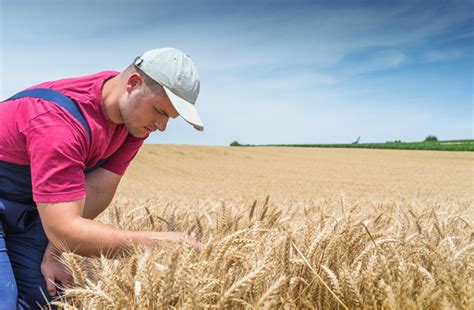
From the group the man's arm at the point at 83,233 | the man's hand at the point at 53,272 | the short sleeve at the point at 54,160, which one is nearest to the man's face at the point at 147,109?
the short sleeve at the point at 54,160

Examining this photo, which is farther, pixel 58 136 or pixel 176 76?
pixel 176 76

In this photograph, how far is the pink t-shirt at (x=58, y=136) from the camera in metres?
1.66

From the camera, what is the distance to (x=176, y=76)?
6.13 ft

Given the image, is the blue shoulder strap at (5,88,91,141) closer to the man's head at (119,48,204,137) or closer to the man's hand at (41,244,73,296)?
the man's head at (119,48,204,137)

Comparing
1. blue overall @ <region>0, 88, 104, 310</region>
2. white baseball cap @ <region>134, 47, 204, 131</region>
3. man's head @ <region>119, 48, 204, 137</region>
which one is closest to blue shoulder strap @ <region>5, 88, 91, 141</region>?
blue overall @ <region>0, 88, 104, 310</region>

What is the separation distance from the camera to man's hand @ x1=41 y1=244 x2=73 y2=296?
1909mm

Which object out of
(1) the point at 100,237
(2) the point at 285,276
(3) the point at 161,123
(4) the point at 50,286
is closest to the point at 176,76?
(3) the point at 161,123

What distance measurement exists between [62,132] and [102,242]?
436 mm

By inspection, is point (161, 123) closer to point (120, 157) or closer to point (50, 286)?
point (120, 157)

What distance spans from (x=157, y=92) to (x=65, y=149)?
1.40ft

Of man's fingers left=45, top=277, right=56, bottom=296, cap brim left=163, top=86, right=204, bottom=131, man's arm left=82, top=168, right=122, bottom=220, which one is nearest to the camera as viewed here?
cap brim left=163, top=86, right=204, bottom=131

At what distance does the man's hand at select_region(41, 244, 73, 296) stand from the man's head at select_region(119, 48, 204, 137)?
0.65 metres

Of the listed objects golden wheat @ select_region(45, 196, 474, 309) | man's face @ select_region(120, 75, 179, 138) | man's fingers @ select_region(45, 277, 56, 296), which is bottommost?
man's fingers @ select_region(45, 277, 56, 296)

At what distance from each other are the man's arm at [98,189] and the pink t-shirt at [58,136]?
25 centimetres
